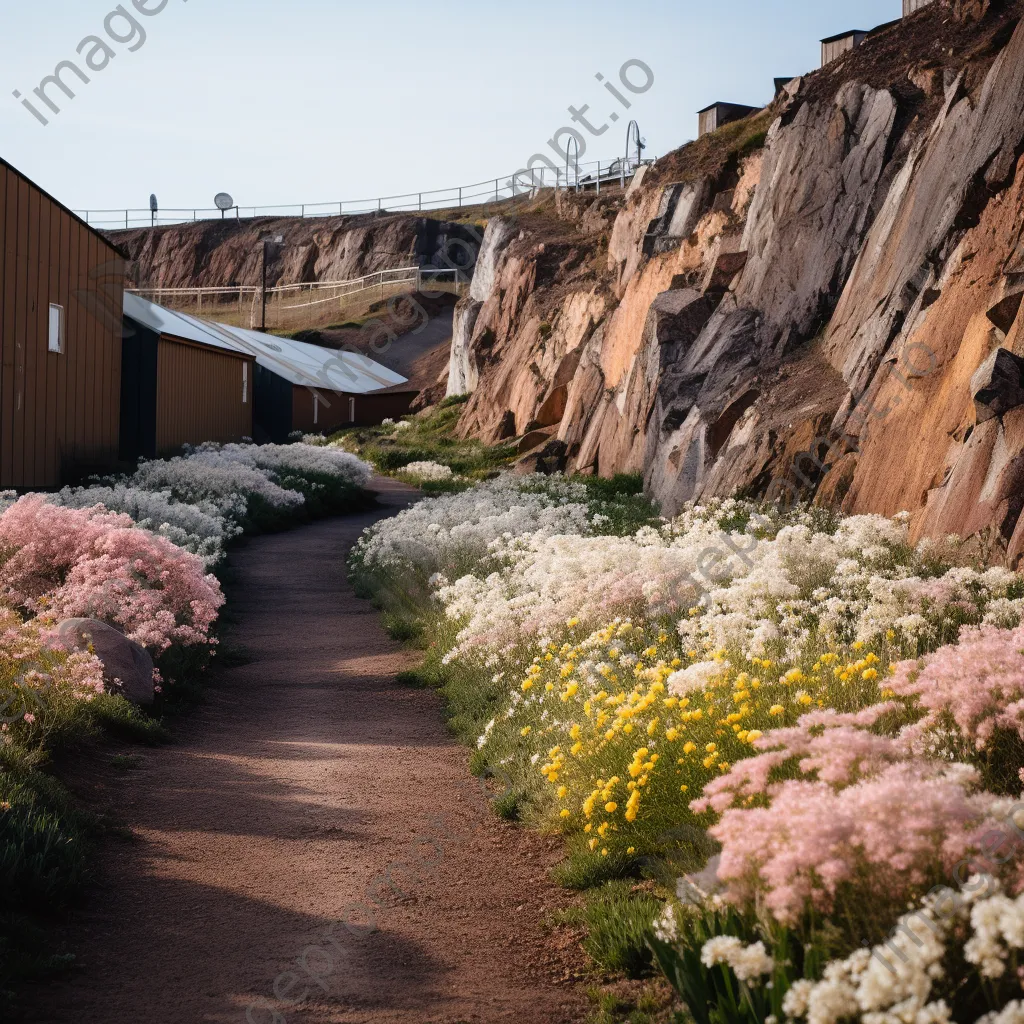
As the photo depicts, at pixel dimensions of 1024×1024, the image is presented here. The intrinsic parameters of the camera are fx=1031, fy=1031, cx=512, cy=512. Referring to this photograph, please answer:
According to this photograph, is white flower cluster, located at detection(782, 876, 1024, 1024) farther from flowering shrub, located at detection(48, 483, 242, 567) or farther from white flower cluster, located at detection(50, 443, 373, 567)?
flowering shrub, located at detection(48, 483, 242, 567)

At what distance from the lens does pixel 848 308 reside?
1556 cm

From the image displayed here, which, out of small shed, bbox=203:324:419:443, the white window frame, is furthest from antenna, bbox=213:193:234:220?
the white window frame

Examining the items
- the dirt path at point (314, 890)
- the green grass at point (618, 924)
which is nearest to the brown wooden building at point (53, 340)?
the dirt path at point (314, 890)

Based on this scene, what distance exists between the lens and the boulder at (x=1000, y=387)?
8.97 meters

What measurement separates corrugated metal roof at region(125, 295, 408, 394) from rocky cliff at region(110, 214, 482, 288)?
2280cm

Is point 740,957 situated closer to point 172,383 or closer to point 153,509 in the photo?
point 153,509

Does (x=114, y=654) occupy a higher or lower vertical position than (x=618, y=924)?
higher

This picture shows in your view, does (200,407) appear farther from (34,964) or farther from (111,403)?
(34,964)

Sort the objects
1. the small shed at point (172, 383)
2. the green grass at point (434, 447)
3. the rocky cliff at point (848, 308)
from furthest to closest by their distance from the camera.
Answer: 1. the green grass at point (434, 447)
2. the small shed at point (172, 383)
3. the rocky cliff at point (848, 308)

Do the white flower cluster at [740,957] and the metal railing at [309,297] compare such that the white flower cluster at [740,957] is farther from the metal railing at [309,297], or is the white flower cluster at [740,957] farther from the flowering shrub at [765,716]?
the metal railing at [309,297]

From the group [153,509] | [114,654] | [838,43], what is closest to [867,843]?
[114,654]

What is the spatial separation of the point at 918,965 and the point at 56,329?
20.4 metres

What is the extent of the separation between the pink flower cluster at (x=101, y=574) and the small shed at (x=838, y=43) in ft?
93.5

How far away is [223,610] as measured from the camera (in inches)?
527
